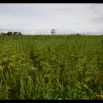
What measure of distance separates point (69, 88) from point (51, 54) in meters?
1.43

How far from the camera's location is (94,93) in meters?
4.87

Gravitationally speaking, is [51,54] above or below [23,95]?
above

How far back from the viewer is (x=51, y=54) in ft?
19.7

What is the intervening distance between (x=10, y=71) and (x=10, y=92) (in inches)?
25.7

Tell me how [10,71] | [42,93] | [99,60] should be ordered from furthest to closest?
[99,60] < [10,71] < [42,93]

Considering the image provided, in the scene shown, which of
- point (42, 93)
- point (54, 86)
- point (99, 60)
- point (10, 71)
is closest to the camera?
point (42, 93)

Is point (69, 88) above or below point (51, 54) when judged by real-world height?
below

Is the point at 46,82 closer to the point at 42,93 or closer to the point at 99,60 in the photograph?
the point at 42,93

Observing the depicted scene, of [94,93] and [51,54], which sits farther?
[51,54]

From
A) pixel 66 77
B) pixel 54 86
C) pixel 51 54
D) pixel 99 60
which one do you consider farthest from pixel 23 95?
pixel 99 60

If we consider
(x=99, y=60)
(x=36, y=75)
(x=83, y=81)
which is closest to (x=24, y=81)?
(x=36, y=75)

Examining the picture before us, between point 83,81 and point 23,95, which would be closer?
point 23,95

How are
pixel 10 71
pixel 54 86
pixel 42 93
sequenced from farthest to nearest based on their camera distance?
pixel 10 71 → pixel 54 86 → pixel 42 93

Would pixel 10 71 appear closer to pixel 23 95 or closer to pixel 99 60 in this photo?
pixel 23 95
